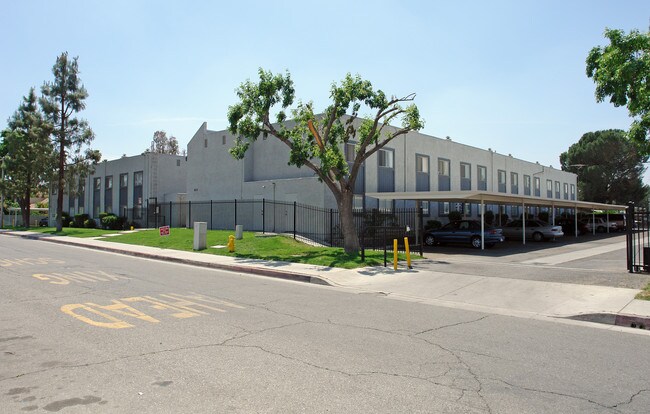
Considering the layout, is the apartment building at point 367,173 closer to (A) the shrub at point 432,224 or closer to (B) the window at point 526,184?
(A) the shrub at point 432,224

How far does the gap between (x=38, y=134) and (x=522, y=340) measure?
3940cm

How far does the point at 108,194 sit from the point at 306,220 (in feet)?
100

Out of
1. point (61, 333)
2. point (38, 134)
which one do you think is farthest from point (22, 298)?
point (38, 134)

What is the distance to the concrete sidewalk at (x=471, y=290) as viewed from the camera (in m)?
9.23

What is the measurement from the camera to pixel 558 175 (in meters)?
55.2

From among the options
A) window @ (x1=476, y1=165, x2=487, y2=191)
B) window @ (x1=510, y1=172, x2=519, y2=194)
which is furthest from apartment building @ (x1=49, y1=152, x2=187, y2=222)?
window @ (x1=510, y1=172, x2=519, y2=194)

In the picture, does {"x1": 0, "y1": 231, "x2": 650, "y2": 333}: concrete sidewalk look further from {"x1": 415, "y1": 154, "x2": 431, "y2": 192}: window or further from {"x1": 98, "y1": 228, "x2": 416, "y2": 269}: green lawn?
{"x1": 415, "y1": 154, "x2": 431, "y2": 192}: window

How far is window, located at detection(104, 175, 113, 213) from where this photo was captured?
47969mm

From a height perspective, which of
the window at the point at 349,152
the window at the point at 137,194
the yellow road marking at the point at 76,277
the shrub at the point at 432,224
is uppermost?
the window at the point at 349,152

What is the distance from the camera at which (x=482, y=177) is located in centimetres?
4044

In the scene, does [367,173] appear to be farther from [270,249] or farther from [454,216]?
[454,216]

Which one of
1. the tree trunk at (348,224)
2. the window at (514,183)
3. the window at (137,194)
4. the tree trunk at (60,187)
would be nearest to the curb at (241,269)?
the tree trunk at (348,224)

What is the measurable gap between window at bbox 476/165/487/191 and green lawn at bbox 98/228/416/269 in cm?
2222

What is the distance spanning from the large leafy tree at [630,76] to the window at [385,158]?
17.3 m
